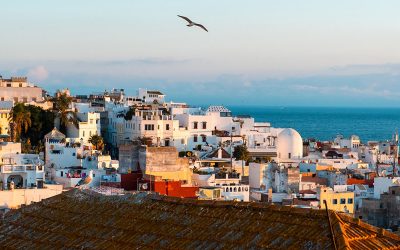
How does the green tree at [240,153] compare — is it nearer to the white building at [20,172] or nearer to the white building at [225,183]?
the white building at [225,183]

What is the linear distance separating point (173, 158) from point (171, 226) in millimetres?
29145

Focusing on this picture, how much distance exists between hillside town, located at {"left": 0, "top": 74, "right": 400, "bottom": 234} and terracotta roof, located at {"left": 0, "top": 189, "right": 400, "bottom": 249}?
11.9m

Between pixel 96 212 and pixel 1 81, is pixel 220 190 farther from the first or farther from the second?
Answer: pixel 1 81

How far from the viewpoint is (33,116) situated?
201ft

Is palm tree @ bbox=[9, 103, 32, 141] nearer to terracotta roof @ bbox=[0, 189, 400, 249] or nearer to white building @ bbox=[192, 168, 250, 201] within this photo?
white building @ bbox=[192, 168, 250, 201]

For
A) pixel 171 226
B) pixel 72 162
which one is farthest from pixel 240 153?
pixel 171 226

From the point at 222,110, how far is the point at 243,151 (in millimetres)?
20096

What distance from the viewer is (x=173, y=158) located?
42.8 metres

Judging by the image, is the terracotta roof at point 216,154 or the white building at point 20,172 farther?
the terracotta roof at point 216,154

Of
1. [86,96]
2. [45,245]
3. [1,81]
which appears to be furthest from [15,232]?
[86,96]

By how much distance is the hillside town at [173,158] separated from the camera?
4006 cm

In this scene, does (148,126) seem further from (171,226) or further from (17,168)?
(171,226)

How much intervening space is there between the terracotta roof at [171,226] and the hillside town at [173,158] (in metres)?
11.9

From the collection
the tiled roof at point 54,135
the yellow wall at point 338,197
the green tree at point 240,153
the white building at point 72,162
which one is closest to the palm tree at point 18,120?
the tiled roof at point 54,135
